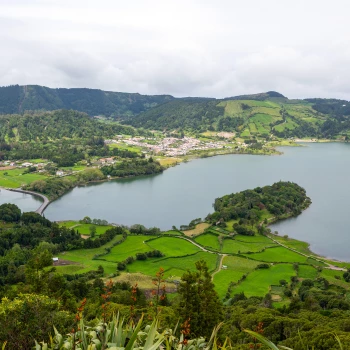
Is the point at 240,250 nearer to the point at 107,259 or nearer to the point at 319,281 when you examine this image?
the point at 319,281

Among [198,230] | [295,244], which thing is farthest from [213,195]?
[295,244]

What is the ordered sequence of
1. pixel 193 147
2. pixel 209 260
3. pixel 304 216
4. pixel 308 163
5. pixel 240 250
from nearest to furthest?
pixel 209 260 < pixel 240 250 < pixel 304 216 < pixel 308 163 < pixel 193 147

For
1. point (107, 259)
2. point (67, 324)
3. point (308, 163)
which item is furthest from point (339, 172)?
point (67, 324)

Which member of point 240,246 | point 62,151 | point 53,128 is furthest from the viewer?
point 53,128

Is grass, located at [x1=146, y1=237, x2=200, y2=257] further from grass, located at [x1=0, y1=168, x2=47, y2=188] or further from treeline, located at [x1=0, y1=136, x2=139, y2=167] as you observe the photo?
treeline, located at [x1=0, y1=136, x2=139, y2=167]

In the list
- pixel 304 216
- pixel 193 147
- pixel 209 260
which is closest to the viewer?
pixel 209 260

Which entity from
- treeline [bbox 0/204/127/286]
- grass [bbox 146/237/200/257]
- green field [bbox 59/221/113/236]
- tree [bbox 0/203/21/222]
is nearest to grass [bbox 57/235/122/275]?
treeline [bbox 0/204/127/286]

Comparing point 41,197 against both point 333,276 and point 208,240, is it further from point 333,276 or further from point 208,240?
point 333,276
